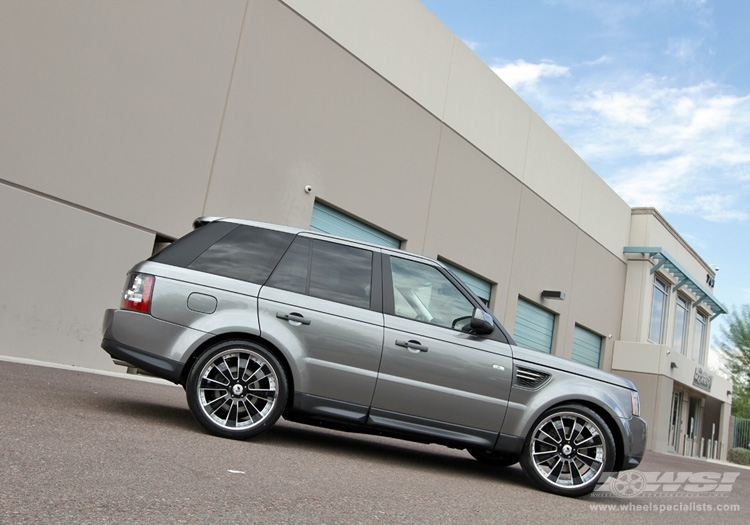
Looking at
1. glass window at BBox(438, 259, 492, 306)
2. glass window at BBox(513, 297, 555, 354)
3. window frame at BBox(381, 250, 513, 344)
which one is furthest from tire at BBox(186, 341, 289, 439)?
glass window at BBox(513, 297, 555, 354)

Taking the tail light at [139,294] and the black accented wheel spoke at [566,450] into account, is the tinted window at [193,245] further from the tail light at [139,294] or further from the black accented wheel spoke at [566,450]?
the black accented wheel spoke at [566,450]

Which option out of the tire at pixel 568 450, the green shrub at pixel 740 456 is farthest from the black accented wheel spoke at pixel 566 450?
the green shrub at pixel 740 456

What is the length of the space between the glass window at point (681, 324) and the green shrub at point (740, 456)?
4959 millimetres

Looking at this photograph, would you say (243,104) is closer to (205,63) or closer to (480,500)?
(205,63)

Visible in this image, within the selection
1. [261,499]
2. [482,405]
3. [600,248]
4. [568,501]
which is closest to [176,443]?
[261,499]

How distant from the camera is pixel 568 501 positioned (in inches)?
250

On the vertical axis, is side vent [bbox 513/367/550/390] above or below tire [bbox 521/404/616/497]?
above

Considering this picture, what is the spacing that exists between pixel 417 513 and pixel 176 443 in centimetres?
192

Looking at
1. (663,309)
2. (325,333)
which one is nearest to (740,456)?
(663,309)

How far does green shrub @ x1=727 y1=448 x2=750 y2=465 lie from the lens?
3494 centimetres

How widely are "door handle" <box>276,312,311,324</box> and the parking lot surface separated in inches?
40.7

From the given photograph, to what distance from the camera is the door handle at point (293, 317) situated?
20.9ft

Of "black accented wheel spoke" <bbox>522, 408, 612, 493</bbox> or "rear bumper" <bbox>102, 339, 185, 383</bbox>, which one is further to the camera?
"black accented wheel spoke" <bbox>522, 408, 612, 493</bbox>

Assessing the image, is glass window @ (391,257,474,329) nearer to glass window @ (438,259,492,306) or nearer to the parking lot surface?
the parking lot surface
